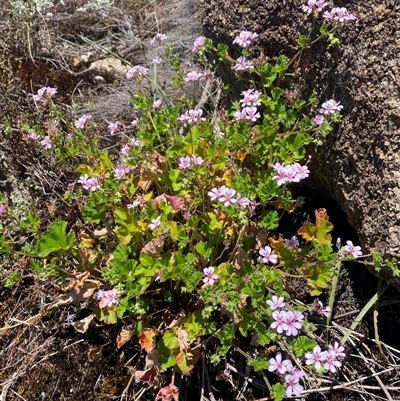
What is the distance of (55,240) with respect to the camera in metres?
2.39

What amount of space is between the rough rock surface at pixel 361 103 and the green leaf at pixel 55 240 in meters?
1.33

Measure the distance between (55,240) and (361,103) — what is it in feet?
4.97

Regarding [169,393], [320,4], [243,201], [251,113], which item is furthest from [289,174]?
[169,393]

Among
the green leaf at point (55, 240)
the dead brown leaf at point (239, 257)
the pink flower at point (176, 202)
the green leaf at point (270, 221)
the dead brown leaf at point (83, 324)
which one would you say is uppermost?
the green leaf at point (55, 240)

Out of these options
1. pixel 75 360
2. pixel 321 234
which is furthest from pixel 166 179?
pixel 75 360

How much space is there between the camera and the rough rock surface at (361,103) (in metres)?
2.33

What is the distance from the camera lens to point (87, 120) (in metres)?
2.95

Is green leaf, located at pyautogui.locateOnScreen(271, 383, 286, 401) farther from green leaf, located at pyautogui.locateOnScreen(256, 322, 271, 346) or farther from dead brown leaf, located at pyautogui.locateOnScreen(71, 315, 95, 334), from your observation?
dead brown leaf, located at pyautogui.locateOnScreen(71, 315, 95, 334)

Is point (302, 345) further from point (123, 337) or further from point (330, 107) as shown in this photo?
point (330, 107)

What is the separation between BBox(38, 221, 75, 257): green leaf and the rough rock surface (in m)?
1.33

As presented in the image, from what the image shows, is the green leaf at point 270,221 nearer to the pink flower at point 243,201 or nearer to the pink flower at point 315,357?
the pink flower at point 243,201

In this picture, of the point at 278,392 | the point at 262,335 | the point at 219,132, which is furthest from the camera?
the point at 219,132

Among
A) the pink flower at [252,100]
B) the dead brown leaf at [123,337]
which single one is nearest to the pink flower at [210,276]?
the dead brown leaf at [123,337]

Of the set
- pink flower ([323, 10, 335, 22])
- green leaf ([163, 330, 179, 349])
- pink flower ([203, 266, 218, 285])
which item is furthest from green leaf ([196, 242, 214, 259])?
pink flower ([323, 10, 335, 22])
